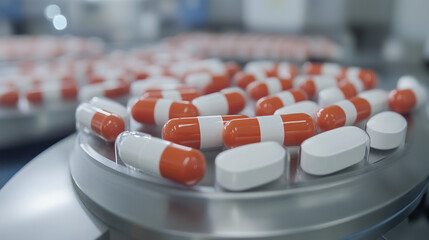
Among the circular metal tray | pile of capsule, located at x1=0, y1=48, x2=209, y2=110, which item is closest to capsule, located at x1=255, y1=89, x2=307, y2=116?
the circular metal tray

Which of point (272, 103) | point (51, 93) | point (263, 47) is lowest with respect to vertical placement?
point (263, 47)

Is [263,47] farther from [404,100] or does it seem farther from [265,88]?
[404,100]

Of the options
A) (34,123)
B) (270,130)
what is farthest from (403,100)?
(34,123)

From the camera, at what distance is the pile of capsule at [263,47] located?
9.90 feet

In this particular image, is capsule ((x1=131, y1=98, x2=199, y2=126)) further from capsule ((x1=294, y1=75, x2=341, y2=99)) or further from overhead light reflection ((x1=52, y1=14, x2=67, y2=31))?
overhead light reflection ((x1=52, y1=14, x2=67, y2=31))

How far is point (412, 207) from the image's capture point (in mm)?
812

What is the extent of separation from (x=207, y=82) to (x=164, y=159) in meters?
0.83

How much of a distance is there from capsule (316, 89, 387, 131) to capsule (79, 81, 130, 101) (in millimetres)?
891

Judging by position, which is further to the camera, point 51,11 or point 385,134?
point 51,11

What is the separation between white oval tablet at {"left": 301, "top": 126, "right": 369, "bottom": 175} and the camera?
29.4 inches

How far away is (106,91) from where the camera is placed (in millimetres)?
1523

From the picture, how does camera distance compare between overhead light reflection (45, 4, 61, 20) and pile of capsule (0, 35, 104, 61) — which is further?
overhead light reflection (45, 4, 61, 20)

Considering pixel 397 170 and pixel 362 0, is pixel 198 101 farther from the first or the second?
pixel 362 0

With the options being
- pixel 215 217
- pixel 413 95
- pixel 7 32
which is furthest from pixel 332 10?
pixel 7 32
